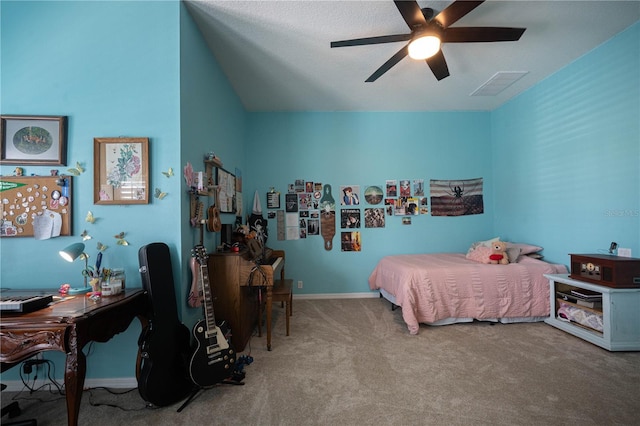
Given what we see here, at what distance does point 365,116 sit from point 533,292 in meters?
3.08

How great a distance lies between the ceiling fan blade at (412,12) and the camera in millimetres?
1779

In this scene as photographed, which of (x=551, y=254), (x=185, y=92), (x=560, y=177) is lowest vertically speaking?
(x=551, y=254)

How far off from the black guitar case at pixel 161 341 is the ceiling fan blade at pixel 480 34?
2616 millimetres

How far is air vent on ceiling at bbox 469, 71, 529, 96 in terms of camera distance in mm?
3143

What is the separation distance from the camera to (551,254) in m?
3.31

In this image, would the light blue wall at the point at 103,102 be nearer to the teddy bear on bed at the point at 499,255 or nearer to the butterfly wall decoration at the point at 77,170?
the butterfly wall decoration at the point at 77,170

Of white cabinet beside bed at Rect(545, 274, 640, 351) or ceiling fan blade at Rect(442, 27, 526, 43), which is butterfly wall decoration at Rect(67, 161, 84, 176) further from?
white cabinet beside bed at Rect(545, 274, 640, 351)

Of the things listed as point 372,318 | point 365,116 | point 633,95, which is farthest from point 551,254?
point 365,116

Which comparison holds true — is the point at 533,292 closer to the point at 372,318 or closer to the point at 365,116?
the point at 372,318

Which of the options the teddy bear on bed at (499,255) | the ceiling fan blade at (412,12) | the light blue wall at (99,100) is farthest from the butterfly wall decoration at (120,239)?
the teddy bear on bed at (499,255)

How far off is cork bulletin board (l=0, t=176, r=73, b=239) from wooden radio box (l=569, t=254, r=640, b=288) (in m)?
4.32

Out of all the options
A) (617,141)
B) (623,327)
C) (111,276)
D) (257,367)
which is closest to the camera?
(111,276)

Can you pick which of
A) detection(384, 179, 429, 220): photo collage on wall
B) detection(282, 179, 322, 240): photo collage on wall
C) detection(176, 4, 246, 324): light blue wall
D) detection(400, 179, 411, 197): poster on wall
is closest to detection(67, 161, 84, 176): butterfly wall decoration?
detection(176, 4, 246, 324): light blue wall

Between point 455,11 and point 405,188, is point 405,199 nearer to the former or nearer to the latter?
point 405,188
